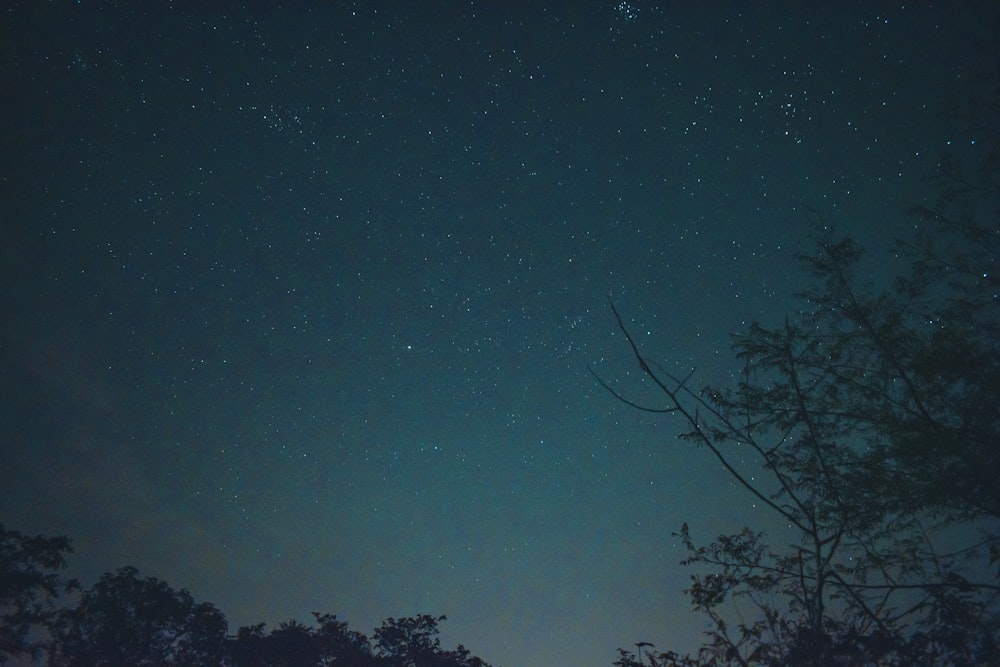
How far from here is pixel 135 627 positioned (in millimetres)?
20438

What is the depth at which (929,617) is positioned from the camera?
509cm

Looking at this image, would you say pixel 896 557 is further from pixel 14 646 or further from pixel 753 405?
pixel 14 646

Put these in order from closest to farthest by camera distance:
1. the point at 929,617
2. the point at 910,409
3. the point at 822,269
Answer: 1. the point at 929,617
2. the point at 910,409
3. the point at 822,269

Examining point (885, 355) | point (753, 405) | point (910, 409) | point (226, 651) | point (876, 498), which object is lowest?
point (226, 651)

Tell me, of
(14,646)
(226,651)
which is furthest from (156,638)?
(14,646)

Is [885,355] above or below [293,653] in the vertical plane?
above

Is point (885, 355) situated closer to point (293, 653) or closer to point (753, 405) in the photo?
point (753, 405)

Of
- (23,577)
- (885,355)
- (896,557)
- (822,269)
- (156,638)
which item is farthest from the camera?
(156,638)

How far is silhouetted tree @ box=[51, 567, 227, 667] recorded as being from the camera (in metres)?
19.9

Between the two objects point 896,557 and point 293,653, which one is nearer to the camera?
point 896,557

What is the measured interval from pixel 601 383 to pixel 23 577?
69.8ft

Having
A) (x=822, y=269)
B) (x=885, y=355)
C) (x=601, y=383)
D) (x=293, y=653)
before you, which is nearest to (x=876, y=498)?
(x=885, y=355)

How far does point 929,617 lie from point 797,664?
1.16 metres

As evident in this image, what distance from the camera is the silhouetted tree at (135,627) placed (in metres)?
19.9
